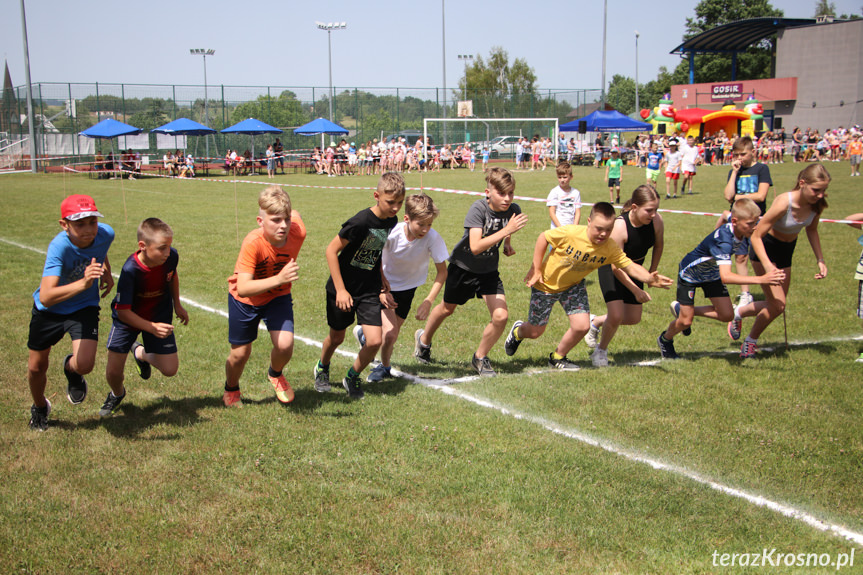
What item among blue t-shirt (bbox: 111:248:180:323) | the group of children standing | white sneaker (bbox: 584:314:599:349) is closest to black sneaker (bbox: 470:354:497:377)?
the group of children standing

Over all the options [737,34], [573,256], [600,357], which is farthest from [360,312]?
[737,34]

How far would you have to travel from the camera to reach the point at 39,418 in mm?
4984

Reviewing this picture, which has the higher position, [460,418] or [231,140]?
[231,140]

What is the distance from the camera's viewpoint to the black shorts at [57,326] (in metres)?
4.81

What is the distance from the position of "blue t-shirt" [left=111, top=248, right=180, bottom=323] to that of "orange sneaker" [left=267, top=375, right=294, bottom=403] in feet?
3.18

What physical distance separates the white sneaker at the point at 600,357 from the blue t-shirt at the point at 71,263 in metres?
4.49

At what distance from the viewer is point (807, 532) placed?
3.63 m

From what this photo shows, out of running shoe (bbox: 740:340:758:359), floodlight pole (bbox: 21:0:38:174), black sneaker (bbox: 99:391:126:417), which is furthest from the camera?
floodlight pole (bbox: 21:0:38:174)

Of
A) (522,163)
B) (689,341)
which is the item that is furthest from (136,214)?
(522,163)

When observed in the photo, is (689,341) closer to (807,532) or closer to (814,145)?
(807,532)

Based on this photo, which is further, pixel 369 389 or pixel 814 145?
pixel 814 145

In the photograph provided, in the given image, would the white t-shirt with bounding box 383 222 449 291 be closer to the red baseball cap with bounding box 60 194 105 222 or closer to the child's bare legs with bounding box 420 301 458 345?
the child's bare legs with bounding box 420 301 458 345

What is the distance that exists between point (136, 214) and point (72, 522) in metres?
16.6

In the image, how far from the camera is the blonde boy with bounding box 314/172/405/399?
17.5ft
